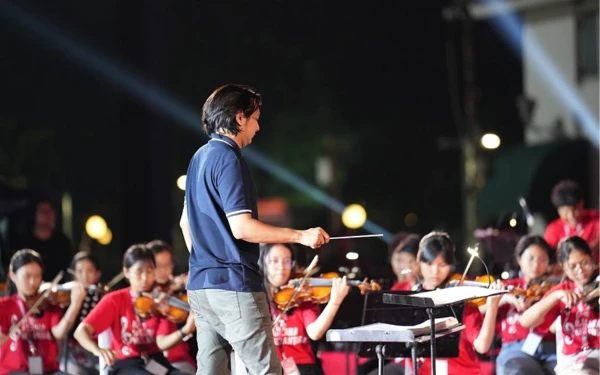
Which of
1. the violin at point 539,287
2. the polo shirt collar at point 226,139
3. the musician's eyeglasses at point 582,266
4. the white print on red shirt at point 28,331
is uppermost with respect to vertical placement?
the polo shirt collar at point 226,139

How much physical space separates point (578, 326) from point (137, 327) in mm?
2777

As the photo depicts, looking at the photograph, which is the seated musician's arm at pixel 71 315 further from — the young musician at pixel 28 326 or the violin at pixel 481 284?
the violin at pixel 481 284

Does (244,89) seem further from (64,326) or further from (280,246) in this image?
(64,326)

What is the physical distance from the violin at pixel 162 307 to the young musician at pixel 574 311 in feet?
7.19

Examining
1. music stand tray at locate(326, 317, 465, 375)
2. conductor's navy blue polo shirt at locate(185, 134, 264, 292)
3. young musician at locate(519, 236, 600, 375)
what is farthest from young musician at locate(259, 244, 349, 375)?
conductor's navy blue polo shirt at locate(185, 134, 264, 292)

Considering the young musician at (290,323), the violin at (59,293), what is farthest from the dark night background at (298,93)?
the young musician at (290,323)

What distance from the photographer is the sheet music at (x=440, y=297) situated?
4.86m

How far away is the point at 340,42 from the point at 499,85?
4972mm

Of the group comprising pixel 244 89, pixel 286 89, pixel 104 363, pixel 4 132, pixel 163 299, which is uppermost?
pixel 286 89

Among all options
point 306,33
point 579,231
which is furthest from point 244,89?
point 306,33

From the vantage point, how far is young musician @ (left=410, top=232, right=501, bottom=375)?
595cm

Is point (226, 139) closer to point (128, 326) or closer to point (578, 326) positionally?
point (128, 326)

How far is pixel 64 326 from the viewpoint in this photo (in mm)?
7039

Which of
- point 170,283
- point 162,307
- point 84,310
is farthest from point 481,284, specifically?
point 84,310
